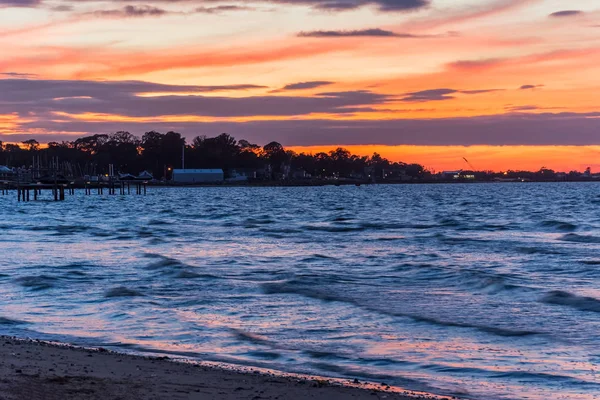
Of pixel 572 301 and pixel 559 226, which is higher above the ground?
pixel 572 301

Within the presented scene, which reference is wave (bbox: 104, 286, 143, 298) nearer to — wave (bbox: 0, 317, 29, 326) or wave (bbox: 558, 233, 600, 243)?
wave (bbox: 0, 317, 29, 326)

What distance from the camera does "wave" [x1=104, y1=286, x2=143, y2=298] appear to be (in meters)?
19.2

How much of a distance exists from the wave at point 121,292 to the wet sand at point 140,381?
736 centimetres

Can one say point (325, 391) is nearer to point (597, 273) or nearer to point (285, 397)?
point (285, 397)

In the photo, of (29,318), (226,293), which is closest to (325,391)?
(29,318)

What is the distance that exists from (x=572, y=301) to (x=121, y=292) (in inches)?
400

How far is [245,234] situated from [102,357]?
1306 inches

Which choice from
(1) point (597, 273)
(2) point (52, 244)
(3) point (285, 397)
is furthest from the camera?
(2) point (52, 244)

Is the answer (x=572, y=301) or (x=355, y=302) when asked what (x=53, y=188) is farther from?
(x=572, y=301)

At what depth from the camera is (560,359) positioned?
1248 centimetres

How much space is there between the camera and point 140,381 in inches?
389

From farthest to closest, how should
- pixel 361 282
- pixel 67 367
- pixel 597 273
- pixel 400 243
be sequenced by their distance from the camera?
1. pixel 400 243
2. pixel 597 273
3. pixel 361 282
4. pixel 67 367

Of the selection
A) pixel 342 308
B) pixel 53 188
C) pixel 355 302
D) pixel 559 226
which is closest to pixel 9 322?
pixel 342 308

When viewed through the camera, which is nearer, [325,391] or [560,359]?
[325,391]
